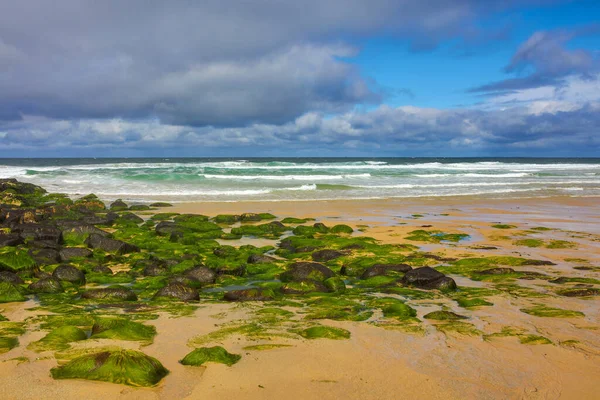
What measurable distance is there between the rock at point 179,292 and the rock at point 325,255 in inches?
142

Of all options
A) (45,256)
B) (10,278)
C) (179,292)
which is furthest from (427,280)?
(45,256)

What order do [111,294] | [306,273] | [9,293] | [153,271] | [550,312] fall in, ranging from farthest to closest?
[153,271] < [306,273] < [111,294] < [9,293] < [550,312]

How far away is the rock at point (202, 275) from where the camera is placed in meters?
8.27

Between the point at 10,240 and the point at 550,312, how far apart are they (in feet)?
35.1

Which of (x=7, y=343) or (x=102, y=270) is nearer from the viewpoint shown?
(x=7, y=343)

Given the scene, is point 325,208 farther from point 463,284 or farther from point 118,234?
point 463,284

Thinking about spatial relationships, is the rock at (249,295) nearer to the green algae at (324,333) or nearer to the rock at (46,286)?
the green algae at (324,333)

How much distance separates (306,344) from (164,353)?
1497mm

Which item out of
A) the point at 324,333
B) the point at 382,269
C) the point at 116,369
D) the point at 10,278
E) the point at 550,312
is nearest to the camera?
the point at 116,369

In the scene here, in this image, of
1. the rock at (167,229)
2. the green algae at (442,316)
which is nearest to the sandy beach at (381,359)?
the green algae at (442,316)

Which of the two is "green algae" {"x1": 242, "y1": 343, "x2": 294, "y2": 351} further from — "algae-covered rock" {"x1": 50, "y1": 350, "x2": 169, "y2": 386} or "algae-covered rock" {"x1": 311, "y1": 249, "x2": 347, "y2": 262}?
"algae-covered rock" {"x1": 311, "y1": 249, "x2": 347, "y2": 262}

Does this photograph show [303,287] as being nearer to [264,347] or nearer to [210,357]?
[264,347]

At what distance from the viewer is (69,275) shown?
812 cm

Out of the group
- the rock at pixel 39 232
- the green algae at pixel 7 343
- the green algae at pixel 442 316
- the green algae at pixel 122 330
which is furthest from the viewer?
the rock at pixel 39 232
